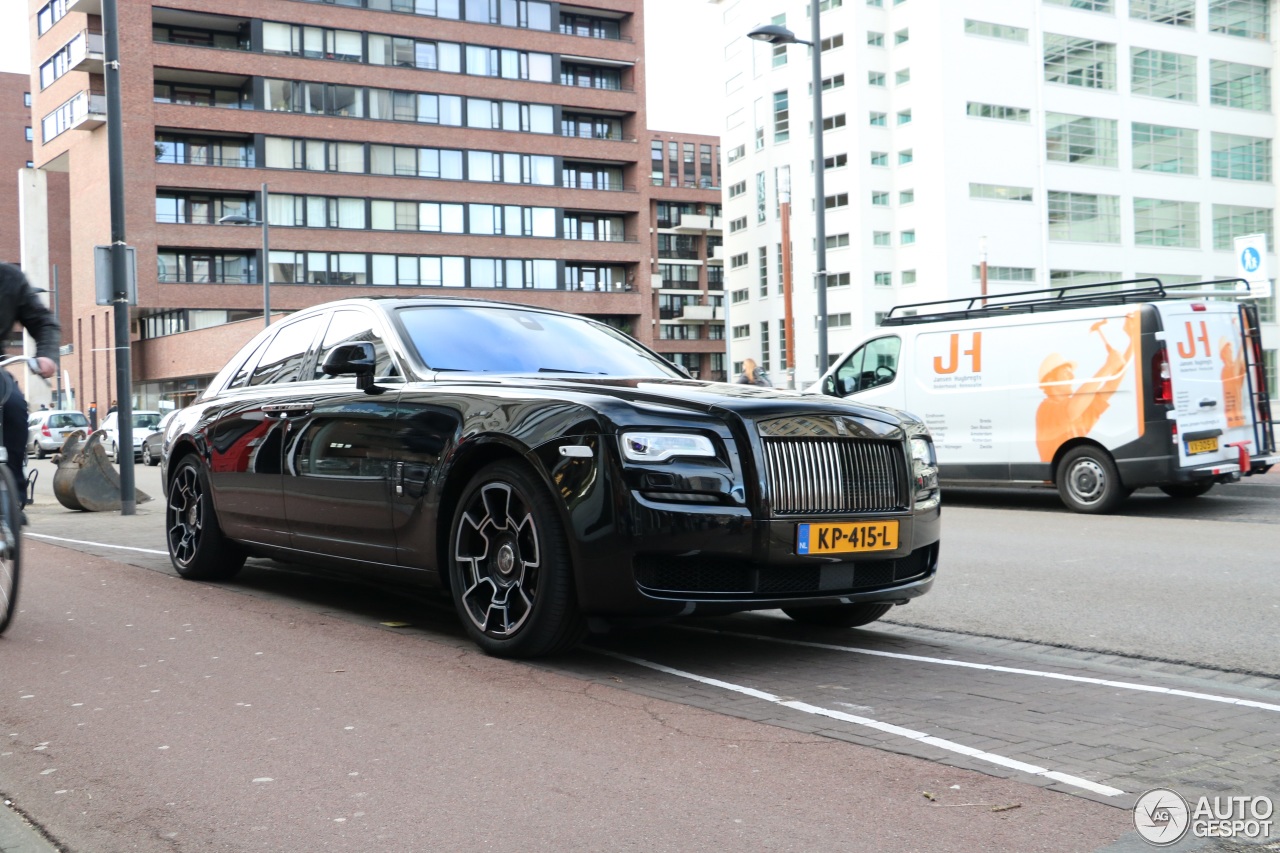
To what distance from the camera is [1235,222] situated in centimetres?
6612

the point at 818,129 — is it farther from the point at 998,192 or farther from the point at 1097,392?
the point at 998,192

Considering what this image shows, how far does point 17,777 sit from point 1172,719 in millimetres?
3718

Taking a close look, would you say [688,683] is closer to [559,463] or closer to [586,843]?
[559,463]

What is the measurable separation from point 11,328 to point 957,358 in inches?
400

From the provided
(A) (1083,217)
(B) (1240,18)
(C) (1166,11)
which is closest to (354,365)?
(A) (1083,217)

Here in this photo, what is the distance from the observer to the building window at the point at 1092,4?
202 feet

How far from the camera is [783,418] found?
5176mm

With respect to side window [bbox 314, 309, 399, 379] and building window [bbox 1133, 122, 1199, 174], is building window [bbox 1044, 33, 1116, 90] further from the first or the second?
side window [bbox 314, 309, 399, 379]

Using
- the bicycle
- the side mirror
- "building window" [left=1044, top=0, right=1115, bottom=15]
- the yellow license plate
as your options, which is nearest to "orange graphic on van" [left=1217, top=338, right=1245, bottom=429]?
the yellow license plate

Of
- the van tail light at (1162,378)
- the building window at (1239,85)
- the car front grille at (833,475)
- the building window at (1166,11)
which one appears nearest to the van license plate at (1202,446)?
the van tail light at (1162,378)

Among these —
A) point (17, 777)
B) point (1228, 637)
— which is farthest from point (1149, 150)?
point (17, 777)

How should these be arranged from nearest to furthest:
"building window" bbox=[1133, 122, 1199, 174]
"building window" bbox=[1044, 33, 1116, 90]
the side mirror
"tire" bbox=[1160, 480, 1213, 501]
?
the side mirror → "tire" bbox=[1160, 480, 1213, 501] → "building window" bbox=[1044, 33, 1116, 90] → "building window" bbox=[1133, 122, 1199, 174]

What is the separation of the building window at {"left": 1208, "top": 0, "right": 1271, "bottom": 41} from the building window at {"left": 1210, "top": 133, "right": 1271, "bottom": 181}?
5303 mm

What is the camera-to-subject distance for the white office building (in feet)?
200
